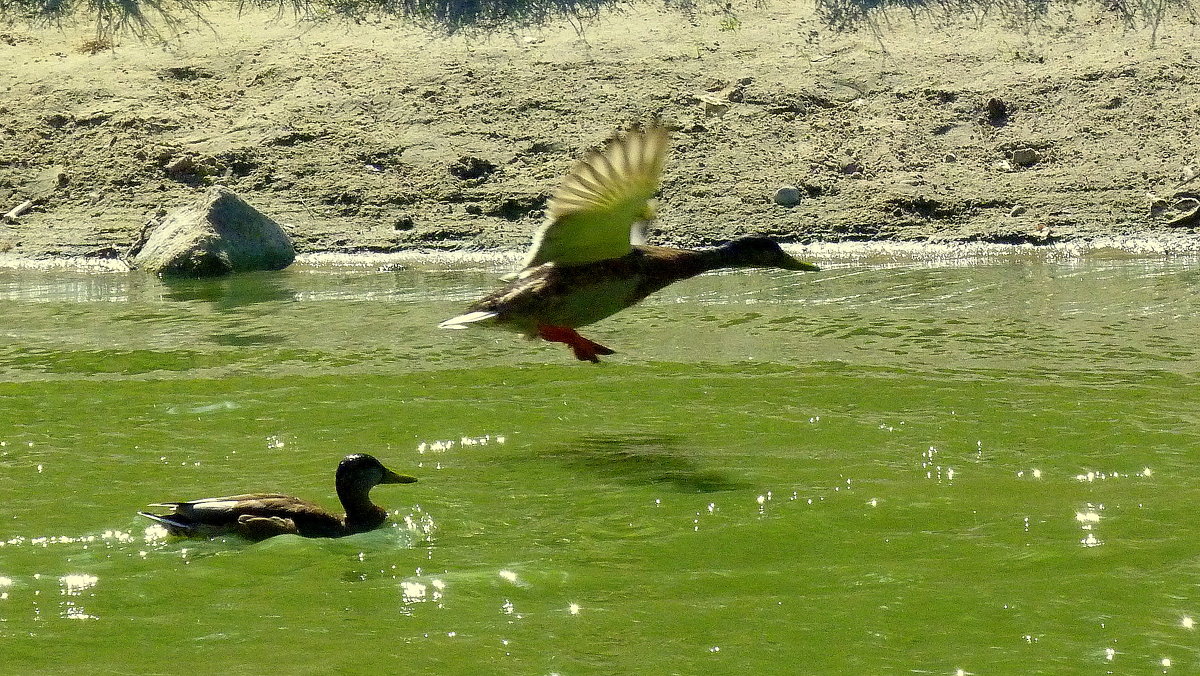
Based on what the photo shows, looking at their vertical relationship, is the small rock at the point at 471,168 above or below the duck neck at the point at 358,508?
above

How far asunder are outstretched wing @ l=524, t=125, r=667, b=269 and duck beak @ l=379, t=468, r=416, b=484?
174 cm

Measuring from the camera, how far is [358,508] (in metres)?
5.62

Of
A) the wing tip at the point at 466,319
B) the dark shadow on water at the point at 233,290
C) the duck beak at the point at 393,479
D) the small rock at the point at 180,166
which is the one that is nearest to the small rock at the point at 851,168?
the dark shadow on water at the point at 233,290

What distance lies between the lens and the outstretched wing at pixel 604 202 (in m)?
7.04

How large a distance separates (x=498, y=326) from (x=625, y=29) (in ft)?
27.6

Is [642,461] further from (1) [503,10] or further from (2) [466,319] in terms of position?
(1) [503,10]

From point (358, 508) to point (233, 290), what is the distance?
→ 625 centimetres

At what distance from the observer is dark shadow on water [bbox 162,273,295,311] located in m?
11.0

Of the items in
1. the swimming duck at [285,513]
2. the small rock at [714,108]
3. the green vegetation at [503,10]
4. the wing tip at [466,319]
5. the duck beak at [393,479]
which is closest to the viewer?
the swimming duck at [285,513]

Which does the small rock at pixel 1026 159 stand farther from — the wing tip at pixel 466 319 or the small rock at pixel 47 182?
the small rock at pixel 47 182

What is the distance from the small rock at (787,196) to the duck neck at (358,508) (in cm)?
791

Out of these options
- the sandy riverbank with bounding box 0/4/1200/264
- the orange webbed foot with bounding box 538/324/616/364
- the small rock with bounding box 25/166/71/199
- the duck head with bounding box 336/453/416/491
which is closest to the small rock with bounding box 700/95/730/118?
the sandy riverbank with bounding box 0/4/1200/264

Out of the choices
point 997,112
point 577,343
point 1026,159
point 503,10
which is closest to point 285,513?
point 577,343

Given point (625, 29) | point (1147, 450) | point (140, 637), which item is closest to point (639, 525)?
point (140, 637)
